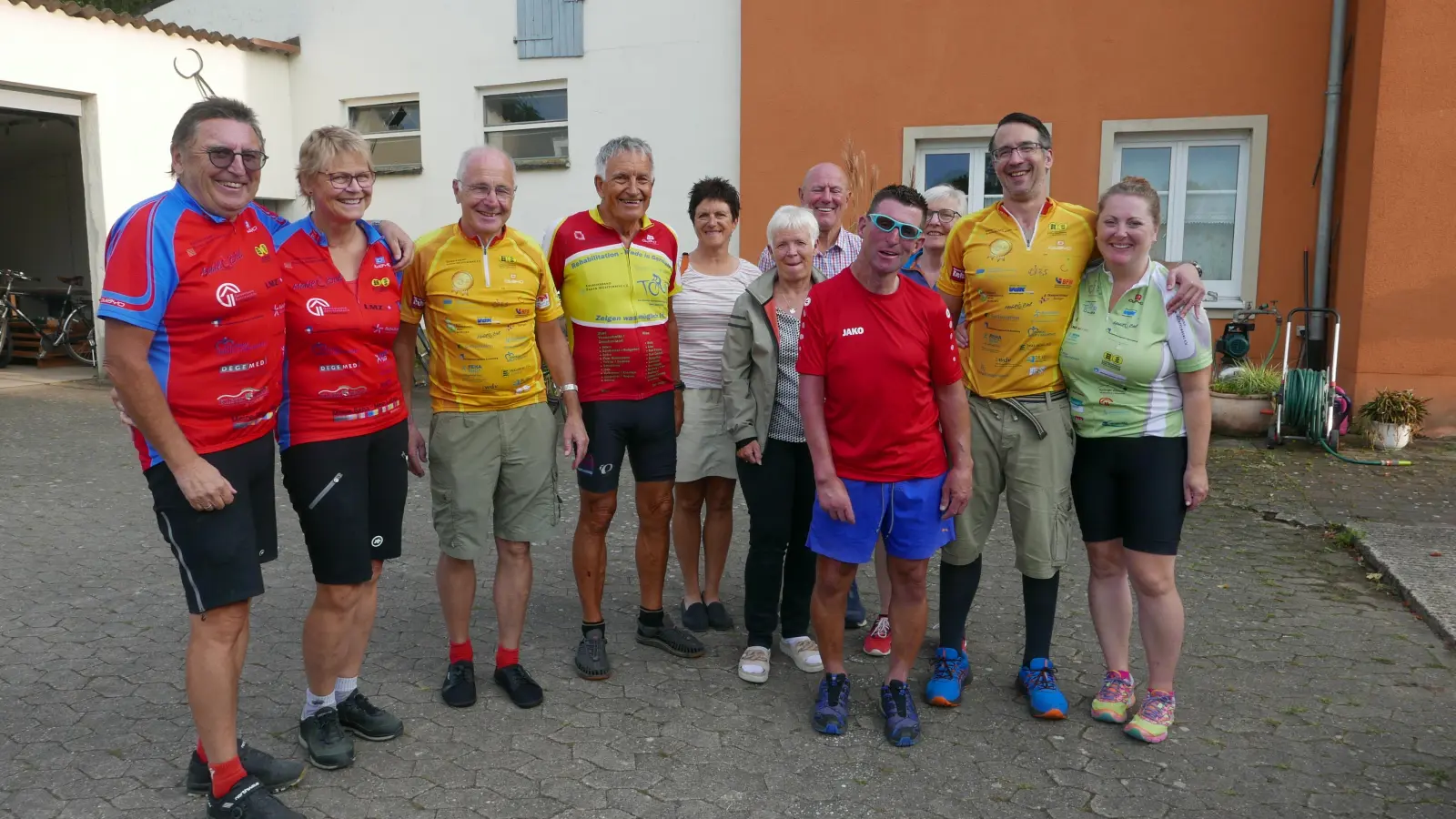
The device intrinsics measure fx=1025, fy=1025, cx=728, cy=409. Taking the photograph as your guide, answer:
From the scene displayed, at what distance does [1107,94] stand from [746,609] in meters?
7.70

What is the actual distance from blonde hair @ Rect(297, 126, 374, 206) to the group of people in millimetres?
12

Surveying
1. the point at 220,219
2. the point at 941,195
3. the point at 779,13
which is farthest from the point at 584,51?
the point at 220,219

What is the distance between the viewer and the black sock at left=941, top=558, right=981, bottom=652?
3902 millimetres

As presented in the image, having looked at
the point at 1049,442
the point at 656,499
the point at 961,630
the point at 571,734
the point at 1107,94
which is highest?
the point at 1107,94

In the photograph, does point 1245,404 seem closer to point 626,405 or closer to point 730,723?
→ point 626,405

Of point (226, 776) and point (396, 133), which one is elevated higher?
point (396, 133)

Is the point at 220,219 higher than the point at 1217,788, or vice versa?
the point at 220,219

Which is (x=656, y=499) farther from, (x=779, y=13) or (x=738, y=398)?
(x=779, y=13)

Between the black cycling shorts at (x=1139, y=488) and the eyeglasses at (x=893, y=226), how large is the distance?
995 mm

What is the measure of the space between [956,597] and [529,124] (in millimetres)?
9927

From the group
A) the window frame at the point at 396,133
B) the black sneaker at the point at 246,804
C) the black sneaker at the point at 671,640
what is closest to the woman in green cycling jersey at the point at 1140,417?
the black sneaker at the point at 671,640

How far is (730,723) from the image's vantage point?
370 cm

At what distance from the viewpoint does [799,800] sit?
315 cm

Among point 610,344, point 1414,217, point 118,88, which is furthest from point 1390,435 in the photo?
point 118,88
